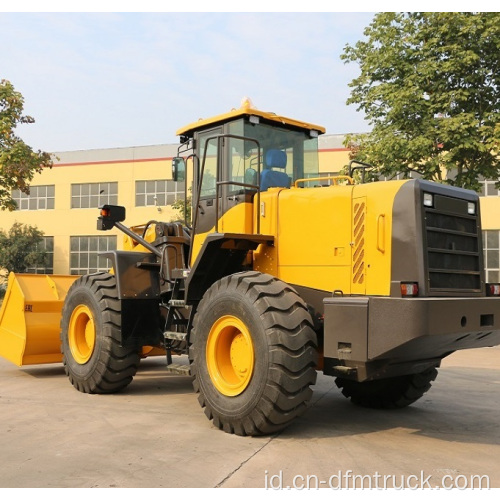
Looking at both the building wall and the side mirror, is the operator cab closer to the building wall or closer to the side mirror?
the side mirror

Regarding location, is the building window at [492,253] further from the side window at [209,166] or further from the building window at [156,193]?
the side window at [209,166]

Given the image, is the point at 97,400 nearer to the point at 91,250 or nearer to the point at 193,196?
the point at 193,196

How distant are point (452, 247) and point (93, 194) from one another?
116 ft

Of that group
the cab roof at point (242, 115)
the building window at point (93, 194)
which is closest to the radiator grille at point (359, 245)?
the cab roof at point (242, 115)

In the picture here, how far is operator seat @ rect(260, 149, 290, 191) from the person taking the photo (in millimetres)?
6789

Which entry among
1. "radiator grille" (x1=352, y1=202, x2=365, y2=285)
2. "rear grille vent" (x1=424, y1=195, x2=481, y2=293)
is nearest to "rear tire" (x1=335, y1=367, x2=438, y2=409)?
"rear grille vent" (x1=424, y1=195, x2=481, y2=293)

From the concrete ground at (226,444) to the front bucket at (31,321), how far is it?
693mm

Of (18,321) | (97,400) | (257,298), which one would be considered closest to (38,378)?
(18,321)

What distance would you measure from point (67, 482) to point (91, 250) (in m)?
35.6

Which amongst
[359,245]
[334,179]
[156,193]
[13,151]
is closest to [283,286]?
[359,245]

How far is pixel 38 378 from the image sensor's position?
8867mm

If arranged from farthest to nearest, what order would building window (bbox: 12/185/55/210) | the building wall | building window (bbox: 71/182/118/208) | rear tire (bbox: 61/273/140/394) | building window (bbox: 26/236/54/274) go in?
building window (bbox: 12/185/55/210), building window (bbox: 26/236/54/274), building window (bbox: 71/182/118/208), the building wall, rear tire (bbox: 61/273/140/394)

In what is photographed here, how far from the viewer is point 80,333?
826cm

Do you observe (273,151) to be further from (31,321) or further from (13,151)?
(13,151)
